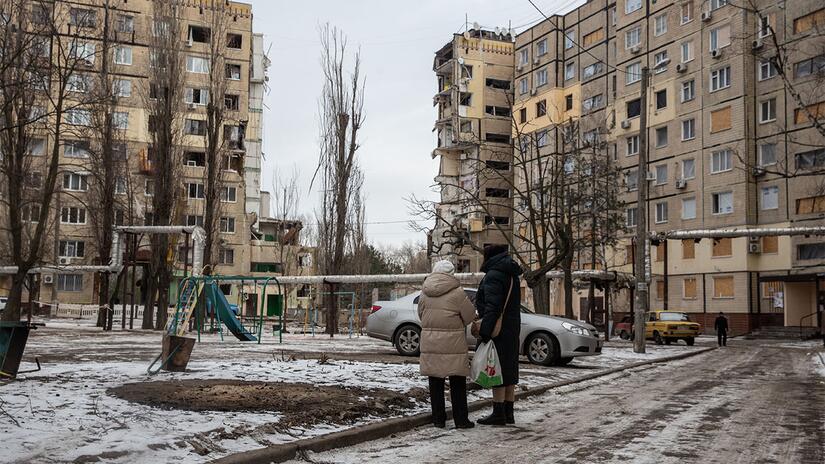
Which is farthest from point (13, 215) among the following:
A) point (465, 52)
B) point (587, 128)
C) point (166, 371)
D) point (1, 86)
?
point (465, 52)

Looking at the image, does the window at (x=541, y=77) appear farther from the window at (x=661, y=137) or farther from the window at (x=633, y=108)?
the window at (x=661, y=137)

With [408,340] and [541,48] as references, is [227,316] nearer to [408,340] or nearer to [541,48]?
[408,340]

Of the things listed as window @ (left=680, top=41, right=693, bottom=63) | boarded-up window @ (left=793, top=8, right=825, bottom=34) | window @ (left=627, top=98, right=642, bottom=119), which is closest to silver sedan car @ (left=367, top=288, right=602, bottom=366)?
boarded-up window @ (left=793, top=8, right=825, bottom=34)

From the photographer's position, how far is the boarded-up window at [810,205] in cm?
4156

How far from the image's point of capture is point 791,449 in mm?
7094

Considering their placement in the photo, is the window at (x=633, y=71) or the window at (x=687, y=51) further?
the window at (x=633, y=71)

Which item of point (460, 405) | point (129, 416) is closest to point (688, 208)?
point (460, 405)

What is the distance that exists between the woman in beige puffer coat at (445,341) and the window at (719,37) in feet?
149

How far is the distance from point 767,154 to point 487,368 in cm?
4263

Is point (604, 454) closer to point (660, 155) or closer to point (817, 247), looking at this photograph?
point (817, 247)

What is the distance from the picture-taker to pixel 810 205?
139 ft

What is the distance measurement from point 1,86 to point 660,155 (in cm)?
4966

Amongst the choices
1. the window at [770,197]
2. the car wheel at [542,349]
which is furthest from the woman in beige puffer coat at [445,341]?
the window at [770,197]

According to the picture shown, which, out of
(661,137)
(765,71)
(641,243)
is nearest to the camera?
(641,243)
